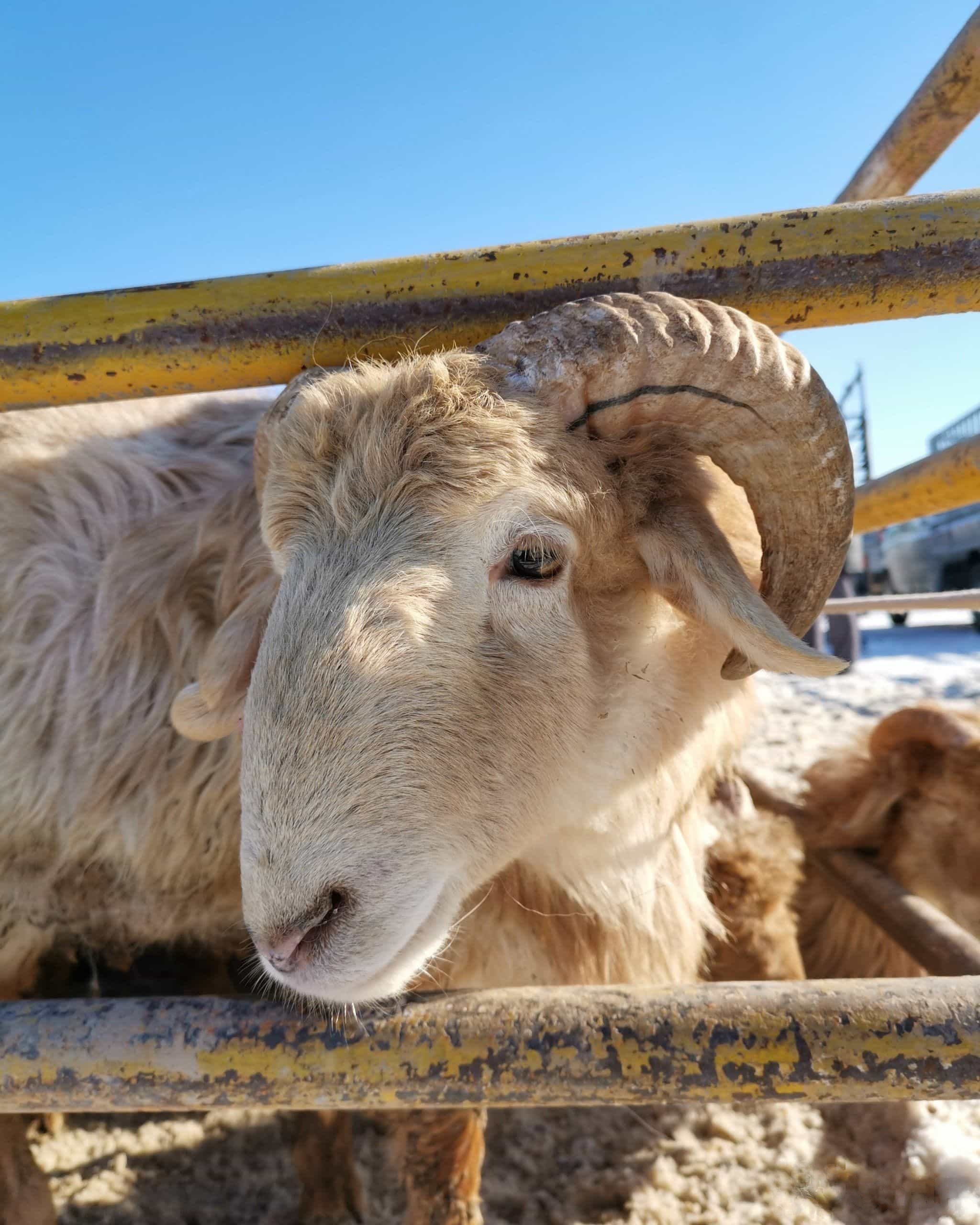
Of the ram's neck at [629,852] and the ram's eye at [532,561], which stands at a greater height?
the ram's eye at [532,561]

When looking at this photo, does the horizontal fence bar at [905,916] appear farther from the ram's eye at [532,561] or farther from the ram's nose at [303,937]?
the ram's nose at [303,937]

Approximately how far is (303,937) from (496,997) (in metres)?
0.32

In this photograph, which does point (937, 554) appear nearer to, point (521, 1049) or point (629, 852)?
point (629, 852)

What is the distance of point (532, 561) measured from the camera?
5.48ft

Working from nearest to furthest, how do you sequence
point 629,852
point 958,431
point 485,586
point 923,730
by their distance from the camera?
point 485,586 → point 629,852 → point 923,730 → point 958,431

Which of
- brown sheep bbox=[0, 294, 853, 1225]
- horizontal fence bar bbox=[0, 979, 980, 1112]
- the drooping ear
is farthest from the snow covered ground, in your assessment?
horizontal fence bar bbox=[0, 979, 980, 1112]

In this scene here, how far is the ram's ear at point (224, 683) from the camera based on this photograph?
76.9 inches

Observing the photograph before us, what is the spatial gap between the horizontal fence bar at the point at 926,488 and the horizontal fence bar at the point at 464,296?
102 centimetres

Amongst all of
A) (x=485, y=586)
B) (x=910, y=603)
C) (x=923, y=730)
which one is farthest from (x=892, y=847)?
(x=485, y=586)

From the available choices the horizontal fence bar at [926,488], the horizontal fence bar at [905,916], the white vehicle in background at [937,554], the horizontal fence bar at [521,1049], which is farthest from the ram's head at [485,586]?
the white vehicle in background at [937,554]

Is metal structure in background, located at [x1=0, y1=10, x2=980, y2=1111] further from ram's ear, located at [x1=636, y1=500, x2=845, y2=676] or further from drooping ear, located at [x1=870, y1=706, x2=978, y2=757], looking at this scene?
drooping ear, located at [x1=870, y1=706, x2=978, y2=757]

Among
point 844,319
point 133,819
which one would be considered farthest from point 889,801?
point 133,819

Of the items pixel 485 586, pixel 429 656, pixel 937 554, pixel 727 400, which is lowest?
pixel 937 554

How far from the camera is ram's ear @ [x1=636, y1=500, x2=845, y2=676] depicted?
1.61 metres
